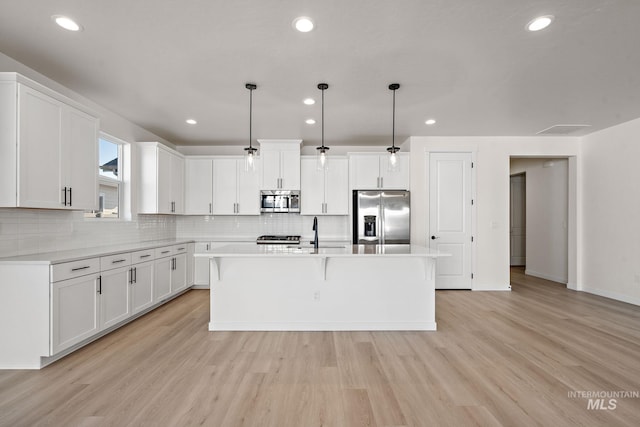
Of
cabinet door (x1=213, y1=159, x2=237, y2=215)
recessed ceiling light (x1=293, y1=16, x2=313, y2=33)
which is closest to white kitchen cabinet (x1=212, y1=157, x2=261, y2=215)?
cabinet door (x1=213, y1=159, x2=237, y2=215)

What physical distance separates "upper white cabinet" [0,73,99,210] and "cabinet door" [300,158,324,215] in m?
3.07

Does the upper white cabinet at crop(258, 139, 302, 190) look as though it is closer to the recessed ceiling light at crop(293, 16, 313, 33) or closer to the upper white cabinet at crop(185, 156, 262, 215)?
the upper white cabinet at crop(185, 156, 262, 215)

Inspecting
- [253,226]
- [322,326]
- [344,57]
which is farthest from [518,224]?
[344,57]

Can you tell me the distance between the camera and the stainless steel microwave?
537 centimetres

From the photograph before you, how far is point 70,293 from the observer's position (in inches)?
104

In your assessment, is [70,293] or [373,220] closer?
[70,293]

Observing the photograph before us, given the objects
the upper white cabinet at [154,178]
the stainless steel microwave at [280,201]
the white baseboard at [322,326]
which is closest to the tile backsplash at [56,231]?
the upper white cabinet at [154,178]

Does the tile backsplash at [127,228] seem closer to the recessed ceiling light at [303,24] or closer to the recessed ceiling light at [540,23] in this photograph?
the recessed ceiling light at [303,24]

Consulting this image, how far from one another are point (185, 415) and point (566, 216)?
680 centimetres

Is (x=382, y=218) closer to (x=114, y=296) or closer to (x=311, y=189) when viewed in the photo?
(x=311, y=189)

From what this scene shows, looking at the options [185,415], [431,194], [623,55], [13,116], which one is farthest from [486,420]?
[13,116]

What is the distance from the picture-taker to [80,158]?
3.07 meters

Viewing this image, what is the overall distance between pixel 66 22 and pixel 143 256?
2.56 meters

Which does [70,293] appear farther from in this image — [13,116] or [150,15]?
[150,15]
